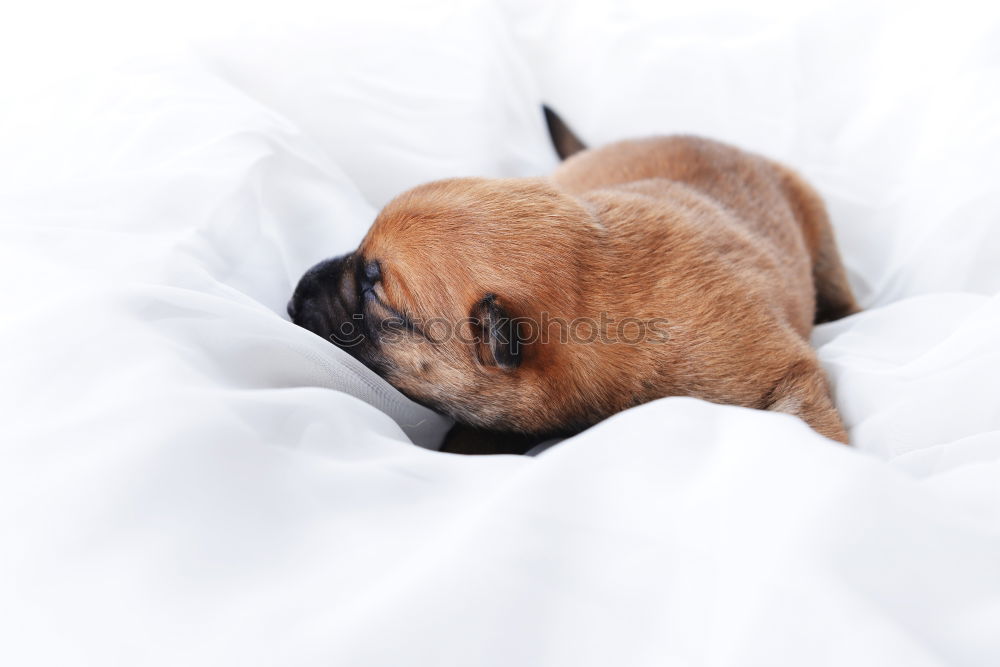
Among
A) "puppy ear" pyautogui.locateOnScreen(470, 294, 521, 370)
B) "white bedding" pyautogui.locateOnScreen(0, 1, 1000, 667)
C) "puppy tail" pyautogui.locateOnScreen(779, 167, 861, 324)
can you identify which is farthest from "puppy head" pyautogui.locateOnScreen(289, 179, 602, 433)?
"puppy tail" pyautogui.locateOnScreen(779, 167, 861, 324)

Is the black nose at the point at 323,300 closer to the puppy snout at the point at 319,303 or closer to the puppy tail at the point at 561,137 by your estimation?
the puppy snout at the point at 319,303

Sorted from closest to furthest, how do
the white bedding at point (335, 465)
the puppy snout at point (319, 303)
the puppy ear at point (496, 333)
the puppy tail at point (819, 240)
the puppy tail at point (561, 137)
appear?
the white bedding at point (335, 465) → the puppy ear at point (496, 333) → the puppy snout at point (319, 303) → the puppy tail at point (819, 240) → the puppy tail at point (561, 137)

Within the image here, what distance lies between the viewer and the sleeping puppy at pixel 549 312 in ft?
5.61

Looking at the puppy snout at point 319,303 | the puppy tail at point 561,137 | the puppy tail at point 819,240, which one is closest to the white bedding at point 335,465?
the puppy snout at point 319,303

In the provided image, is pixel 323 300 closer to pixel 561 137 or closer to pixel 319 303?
pixel 319 303

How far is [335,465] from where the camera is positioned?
42.2 inches

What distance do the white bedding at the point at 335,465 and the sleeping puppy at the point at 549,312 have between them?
5.4 inches

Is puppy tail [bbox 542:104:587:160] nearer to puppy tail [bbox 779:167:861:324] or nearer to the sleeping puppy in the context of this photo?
puppy tail [bbox 779:167:861:324]

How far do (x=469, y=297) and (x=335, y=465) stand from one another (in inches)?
28.0

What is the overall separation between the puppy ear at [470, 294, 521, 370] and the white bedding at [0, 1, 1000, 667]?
26cm

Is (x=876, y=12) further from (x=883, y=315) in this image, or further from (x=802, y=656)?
(x=802, y=656)

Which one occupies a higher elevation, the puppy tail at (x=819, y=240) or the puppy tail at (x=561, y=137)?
the puppy tail at (x=561, y=137)

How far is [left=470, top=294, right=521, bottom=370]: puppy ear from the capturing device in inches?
65.6

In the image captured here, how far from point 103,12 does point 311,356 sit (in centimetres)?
189
